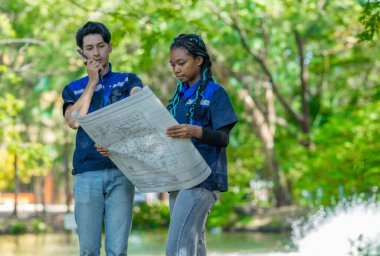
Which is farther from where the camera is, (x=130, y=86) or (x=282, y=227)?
(x=282, y=227)

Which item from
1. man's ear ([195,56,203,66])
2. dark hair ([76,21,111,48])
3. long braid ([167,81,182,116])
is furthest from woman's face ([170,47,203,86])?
dark hair ([76,21,111,48])

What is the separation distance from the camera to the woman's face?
518cm

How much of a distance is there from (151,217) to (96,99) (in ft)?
76.9

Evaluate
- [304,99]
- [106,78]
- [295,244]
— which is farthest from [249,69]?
[106,78]

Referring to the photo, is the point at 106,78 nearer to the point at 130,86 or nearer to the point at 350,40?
the point at 130,86

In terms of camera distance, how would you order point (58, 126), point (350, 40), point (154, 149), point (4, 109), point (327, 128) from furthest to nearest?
1. point (58, 126)
2. point (350, 40)
3. point (327, 128)
4. point (4, 109)
5. point (154, 149)

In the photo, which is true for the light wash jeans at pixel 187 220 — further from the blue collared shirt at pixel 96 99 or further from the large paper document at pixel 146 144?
the blue collared shirt at pixel 96 99

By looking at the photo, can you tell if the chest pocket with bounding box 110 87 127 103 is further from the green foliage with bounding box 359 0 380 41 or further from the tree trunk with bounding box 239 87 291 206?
the tree trunk with bounding box 239 87 291 206

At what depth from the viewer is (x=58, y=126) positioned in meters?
36.9

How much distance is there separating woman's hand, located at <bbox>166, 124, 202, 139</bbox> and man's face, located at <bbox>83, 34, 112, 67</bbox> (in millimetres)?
835

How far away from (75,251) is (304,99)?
11.2 meters

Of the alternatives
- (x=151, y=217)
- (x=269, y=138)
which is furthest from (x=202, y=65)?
(x=151, y=217)

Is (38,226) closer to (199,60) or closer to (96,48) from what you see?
(96,48)

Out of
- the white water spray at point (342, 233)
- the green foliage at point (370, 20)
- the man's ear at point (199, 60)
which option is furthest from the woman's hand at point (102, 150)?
the green foliage at point (370, 20)
